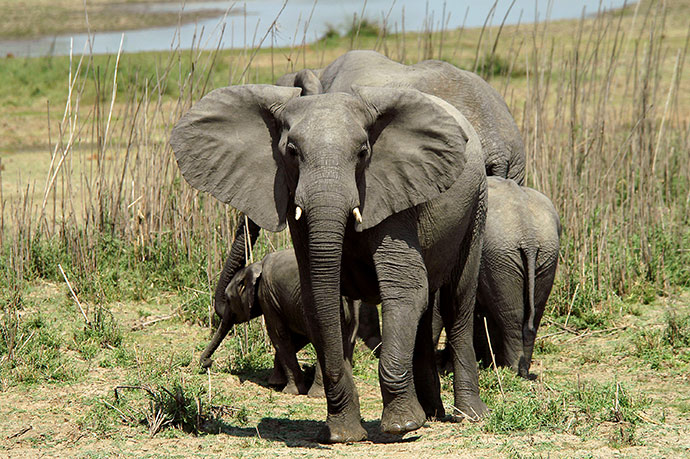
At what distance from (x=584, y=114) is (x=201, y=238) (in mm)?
3394

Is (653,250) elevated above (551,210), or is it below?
below

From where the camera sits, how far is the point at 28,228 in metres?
7.57

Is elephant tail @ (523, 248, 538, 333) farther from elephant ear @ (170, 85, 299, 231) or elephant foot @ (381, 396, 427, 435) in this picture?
elephant ear @ (170, 85, 299, 231)

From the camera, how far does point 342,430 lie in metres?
4.75

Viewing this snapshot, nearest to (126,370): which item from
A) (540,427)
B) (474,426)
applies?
(474,426)

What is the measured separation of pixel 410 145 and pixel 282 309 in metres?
1.85

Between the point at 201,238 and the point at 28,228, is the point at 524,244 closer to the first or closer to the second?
the point at 201,238

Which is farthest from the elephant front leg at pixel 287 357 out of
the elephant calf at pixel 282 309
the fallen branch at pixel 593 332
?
the fallen branch at pixel 593 332

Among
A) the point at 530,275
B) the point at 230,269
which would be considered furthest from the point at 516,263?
the point at 230,269

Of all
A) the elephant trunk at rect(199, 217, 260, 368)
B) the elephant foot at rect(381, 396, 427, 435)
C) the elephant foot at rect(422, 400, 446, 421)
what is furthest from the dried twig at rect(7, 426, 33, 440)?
the elephant foot at rect(422, 400, 446, 421)

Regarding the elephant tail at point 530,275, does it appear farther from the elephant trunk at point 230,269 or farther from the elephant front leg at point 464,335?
the elephant trunk at point 230,269

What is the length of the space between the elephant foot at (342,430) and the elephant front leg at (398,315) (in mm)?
157

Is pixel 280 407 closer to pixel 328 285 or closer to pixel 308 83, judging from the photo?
pixel 328 285

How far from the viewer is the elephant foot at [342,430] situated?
474 cm
